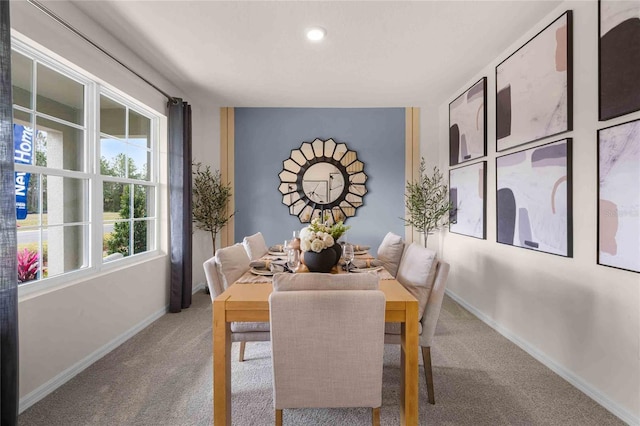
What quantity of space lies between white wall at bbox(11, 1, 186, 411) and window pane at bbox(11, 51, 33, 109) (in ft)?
0.58

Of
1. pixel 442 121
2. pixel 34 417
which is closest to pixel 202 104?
pixel 442 121

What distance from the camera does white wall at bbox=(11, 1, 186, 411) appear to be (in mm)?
1866

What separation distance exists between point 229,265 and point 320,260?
64cm

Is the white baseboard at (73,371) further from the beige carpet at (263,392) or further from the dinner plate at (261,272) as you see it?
the dinner plate at (261,272)

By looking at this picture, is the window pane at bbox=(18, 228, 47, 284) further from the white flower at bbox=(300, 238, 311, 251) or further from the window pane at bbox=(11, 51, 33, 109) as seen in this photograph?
the white flower at bbox=(300, 238, 311, 251)

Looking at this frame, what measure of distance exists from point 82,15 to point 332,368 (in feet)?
9.84

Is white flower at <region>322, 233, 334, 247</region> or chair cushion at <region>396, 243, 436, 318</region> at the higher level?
white flower at <region>322, 233, 334, 247</region>

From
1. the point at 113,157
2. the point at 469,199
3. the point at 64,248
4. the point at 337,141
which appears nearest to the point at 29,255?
the point at 64,248

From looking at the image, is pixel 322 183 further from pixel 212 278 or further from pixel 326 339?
pixel 326 339

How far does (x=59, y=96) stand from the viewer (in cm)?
226

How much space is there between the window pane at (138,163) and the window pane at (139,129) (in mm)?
80

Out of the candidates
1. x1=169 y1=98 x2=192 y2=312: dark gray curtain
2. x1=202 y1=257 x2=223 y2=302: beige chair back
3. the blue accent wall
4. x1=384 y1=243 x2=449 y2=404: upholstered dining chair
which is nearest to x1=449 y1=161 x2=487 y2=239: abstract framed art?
the blue accent wall

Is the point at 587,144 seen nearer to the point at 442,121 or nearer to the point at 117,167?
the point at 442,121

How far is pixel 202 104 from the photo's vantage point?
14.5 feet
